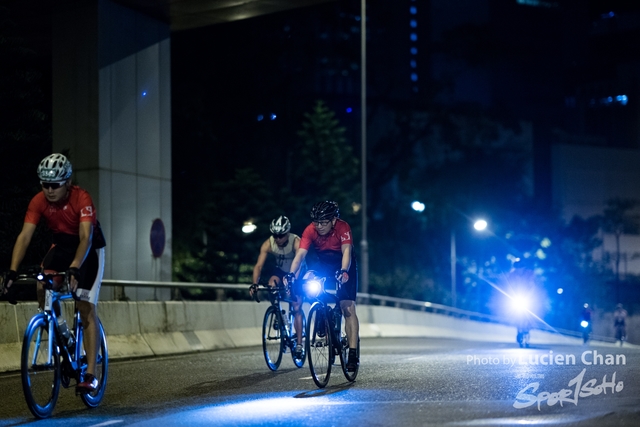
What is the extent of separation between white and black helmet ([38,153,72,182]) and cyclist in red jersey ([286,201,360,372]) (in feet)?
9.74

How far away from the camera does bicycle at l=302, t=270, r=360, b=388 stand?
10.5 meters

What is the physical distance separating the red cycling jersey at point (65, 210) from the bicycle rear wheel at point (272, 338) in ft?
15.3

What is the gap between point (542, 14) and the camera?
416ft

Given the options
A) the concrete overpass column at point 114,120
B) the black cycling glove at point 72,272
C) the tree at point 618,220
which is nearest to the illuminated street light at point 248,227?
the concrete overpass column at point 114,120

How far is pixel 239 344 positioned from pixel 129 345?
13.1 feet

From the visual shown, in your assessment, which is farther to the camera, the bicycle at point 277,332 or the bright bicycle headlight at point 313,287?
the bicycle at point 277,332

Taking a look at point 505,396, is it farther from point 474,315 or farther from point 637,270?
point 637,270

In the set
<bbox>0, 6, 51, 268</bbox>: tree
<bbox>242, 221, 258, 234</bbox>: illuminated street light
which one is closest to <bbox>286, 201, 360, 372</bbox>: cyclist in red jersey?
<bbox>0, 6, 51, 268</bbox>: tree

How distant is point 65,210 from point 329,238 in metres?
3.23

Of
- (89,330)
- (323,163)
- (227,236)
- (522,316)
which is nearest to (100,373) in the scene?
(89,330)

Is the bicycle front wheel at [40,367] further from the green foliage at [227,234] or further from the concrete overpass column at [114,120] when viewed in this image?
the green foliage at [227,234]

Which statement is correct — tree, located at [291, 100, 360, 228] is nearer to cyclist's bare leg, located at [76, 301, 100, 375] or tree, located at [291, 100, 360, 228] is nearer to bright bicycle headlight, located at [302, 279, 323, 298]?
bright bicycle headlight, located at [302, 279, 323, 298]

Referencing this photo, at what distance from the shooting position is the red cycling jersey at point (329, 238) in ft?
36.9

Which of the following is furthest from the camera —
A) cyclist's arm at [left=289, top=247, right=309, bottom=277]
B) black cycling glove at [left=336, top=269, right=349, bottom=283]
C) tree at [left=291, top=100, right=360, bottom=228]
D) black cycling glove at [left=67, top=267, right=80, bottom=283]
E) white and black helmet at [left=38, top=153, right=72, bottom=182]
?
tree at [left=291, top=100, right=360, bottom=228]
